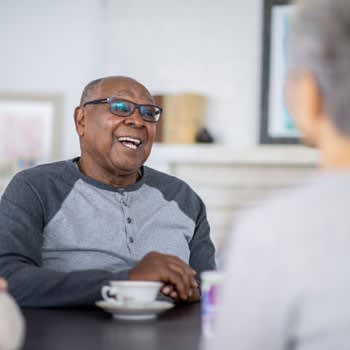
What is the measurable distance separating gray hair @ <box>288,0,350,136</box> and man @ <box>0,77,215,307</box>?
94cm

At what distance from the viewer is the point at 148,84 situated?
15.4ft

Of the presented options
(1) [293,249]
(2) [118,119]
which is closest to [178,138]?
(2) [118,119]

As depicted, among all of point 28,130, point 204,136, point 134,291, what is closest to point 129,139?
point 134,291

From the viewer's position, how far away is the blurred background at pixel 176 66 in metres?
4.59

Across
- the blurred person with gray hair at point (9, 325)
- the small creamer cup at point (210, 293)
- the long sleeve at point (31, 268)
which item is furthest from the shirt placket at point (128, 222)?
the blurred person with gray hair at point (9, 325)

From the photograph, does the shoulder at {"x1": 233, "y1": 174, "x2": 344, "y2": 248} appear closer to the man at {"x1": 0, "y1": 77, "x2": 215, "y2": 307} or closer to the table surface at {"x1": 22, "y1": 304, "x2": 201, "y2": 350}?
the table surface at {"x1": 22, "y1": 304, "x2": 201, "y2": 350}

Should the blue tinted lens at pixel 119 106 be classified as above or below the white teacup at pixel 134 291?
above

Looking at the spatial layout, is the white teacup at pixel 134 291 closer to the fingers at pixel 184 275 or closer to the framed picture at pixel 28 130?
the fingers at pixel 184 275

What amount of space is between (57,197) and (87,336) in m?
0.83

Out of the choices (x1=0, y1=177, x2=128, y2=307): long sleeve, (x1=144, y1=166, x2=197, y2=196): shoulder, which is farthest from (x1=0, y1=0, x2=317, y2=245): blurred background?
(x1=0, y1=177, x2=128, y2=307): long sleeve

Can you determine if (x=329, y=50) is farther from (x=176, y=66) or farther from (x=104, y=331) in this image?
(x=176, y=66)

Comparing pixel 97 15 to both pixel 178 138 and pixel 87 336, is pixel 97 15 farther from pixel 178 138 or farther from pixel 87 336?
pixel 87 336

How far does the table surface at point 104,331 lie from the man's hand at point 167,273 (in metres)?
0.07

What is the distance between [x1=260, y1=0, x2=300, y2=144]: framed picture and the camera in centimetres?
454
